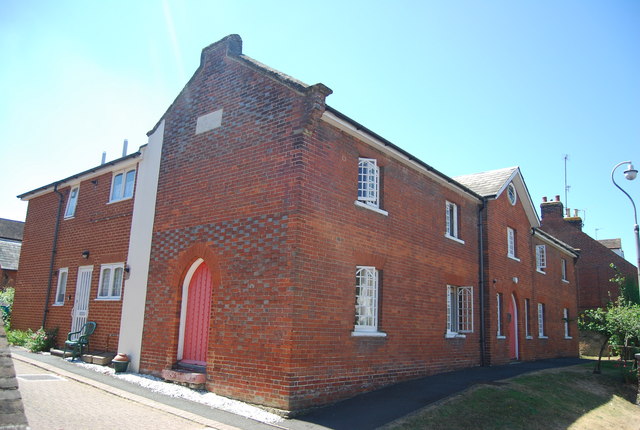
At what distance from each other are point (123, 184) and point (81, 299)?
3.96 meters

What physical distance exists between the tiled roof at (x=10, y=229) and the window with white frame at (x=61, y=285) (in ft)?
100

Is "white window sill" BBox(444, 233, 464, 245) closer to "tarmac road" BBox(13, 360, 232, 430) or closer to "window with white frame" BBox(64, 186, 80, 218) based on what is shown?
"tarmac road" BBox(13, 360, 232, 430)

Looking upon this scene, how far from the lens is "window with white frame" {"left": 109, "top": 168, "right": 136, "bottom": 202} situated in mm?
15008

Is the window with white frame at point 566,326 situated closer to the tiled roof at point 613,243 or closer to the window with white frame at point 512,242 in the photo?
the window with white frame at point 512,242

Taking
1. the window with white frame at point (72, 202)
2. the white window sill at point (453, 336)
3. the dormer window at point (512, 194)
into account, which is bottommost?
the white window sill at point (453, 336)

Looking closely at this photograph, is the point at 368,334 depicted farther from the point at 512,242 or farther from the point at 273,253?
A: the point at 512,242

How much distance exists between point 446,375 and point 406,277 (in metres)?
3.07

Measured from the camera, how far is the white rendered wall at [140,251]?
499 inches

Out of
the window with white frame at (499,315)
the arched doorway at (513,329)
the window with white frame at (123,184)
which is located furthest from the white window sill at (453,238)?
the window with white frame at (123,184)

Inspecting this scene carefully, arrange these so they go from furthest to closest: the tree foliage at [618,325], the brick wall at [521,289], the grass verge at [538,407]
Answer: the brick wall at [521,289] < the tree foliage at [618,325] < the grass verge at [538,407]

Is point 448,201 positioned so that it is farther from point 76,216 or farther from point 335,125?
point 76,216

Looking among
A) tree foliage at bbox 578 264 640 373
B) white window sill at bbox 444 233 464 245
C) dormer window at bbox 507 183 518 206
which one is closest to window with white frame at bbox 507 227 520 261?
dormer window at bbox 507 183 518 206

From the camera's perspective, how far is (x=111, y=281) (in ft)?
47.6

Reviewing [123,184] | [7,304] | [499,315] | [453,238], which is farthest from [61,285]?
[499,315]
